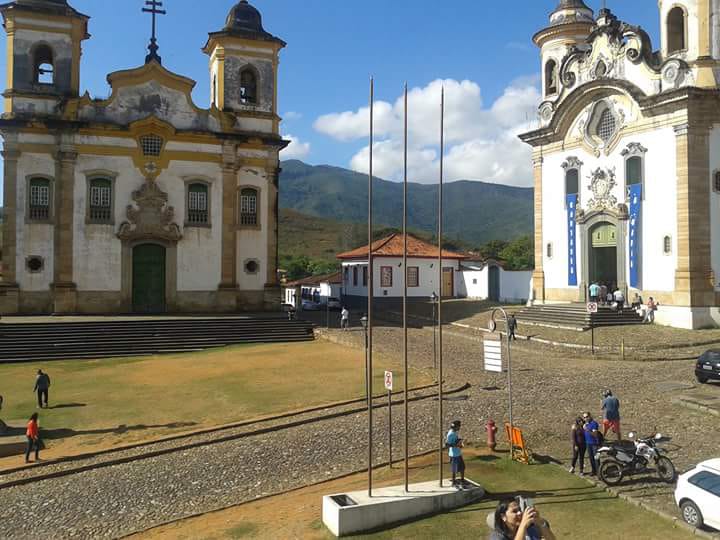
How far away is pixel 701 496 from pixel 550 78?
99.3ft

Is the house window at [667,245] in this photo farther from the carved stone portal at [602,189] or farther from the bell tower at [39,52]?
the bell tower at [39,52]

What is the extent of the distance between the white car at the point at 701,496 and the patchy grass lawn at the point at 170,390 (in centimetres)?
870

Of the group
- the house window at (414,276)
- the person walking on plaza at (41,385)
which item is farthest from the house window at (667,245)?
the person walking on plaza at (41,385)

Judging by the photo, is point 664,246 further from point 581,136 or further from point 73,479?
point 73,479

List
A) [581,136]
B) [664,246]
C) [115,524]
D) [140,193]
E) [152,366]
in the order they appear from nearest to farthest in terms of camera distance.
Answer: [115,524] < [152,366] < [664,246] < [140,193] < [581,136]

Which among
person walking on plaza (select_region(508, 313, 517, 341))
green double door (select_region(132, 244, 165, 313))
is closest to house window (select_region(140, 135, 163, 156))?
green double door (select_region(132, 244, 165, 313))

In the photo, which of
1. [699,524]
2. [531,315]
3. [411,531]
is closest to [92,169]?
[531,315]

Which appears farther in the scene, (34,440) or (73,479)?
(34,440)

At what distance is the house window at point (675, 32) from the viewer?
2692 cm

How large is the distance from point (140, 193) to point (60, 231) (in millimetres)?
3759

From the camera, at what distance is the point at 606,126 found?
29.1 m

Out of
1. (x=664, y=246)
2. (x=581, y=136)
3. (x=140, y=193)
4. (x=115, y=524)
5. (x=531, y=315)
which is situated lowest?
(x=115, y=524)

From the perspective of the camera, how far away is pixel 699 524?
7.77 m

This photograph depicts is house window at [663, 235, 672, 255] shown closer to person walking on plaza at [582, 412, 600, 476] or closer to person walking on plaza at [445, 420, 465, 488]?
person walking on plaza at [582, 412, 600, 476]
